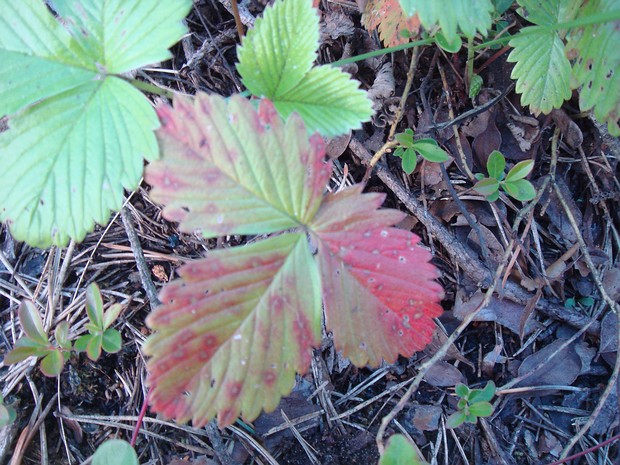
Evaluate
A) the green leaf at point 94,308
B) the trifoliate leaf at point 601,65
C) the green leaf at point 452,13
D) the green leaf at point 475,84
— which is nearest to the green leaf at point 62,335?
the green leaf at point 94,308

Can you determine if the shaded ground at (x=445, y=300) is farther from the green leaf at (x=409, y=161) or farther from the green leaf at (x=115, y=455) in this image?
the green leaf at (x=115, y=455)

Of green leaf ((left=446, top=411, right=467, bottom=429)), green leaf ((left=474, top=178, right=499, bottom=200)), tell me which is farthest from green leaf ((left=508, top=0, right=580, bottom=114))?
green leaf ((left=446, top=411, right=467, bottom=429))

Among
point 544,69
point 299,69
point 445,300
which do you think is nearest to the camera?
point 299,69

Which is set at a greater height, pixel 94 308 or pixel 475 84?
pixel 94 308

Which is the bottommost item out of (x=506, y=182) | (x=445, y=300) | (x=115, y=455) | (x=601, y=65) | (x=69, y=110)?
(x=445, y=300)

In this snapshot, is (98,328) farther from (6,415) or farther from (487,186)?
(487,186)

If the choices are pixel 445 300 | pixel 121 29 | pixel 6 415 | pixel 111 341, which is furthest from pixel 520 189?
pixel 6 415
